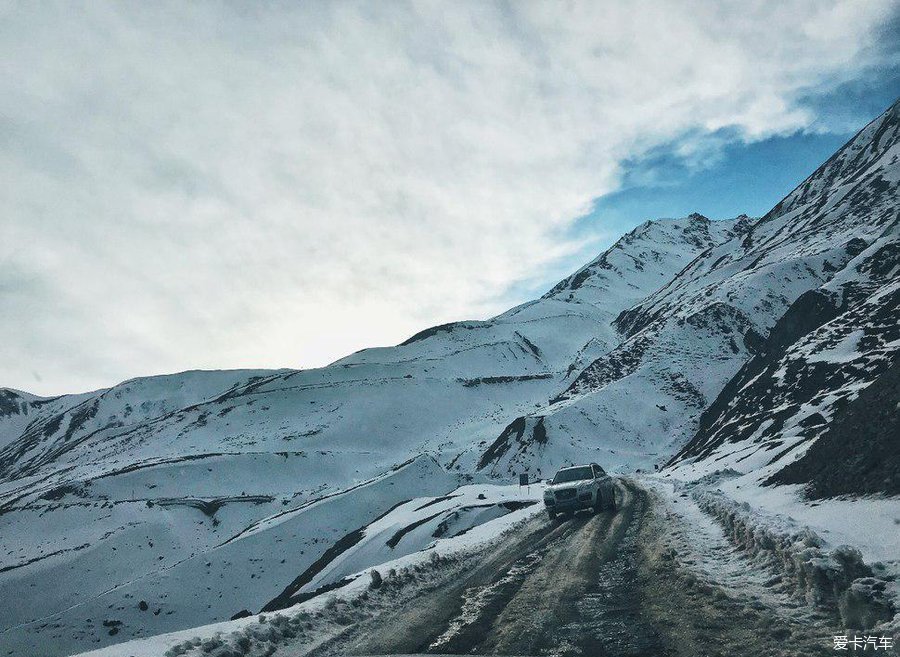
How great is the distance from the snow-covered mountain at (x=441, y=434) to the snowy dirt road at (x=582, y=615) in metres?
5.72

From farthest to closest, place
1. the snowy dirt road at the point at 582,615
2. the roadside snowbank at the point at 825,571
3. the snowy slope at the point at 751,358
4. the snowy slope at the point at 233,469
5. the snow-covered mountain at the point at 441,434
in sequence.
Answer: the snowy slope at the point at 233,469 < the snowy slope at the point at 751,358 < the snow-covered mountain at the point at 441,434 < the snowy dirt road at the point at 582,615 < the roadside snowbank at the point at 825,571

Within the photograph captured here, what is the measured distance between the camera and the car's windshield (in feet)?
61.5

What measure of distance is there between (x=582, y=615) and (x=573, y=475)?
13495 mm

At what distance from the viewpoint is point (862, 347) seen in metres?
32.0

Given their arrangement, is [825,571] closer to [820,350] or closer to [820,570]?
[820,570]

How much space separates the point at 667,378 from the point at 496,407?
53.4m

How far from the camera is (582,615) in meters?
6.05

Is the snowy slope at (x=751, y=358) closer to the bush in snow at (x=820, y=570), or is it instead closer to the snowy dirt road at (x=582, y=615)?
the bush in snow at (x=820, y=570)

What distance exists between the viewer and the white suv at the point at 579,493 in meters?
17.2

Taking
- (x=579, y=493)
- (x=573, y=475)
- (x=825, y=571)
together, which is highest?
(x=825, y=571)

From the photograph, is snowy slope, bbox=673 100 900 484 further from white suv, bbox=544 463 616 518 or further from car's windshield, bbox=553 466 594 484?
car's windshield, bbox=553 466 594 484

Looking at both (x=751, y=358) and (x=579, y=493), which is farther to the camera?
(x=751, y=358)

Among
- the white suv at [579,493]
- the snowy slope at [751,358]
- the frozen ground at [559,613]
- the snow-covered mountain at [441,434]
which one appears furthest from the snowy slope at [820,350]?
the frozen ground at [559,613]

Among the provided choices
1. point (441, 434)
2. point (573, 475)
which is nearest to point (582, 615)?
point (573, 475)
